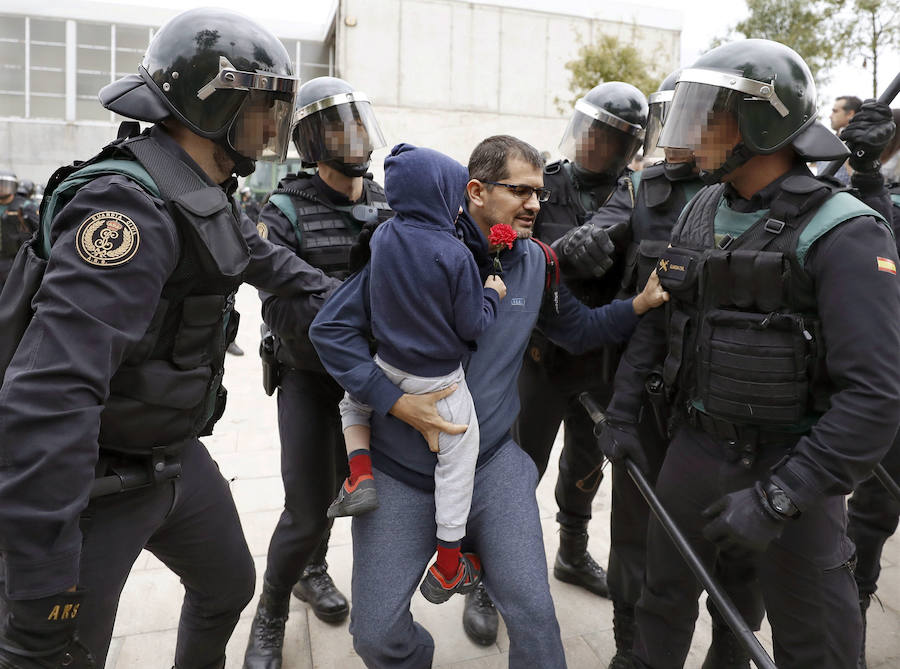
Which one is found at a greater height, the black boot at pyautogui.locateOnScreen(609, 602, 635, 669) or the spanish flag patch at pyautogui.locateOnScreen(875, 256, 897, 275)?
the spanish flag patch at pyautogui.locateOnScreen(875, 256, 897, 275)

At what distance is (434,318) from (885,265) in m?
1.18

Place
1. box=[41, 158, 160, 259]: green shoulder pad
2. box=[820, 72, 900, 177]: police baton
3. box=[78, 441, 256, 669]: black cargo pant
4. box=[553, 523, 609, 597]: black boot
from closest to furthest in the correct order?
box=[41, 158, 160, 259]: green shoulder pad < box=[78, 441, 256, 669]: black cargo pant < box=[820, 72, 900, 177]: police baton < box=[553, 523, 609, 597]: black boot

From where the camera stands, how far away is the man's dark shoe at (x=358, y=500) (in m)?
1.92

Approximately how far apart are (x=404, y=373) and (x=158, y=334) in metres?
0.67

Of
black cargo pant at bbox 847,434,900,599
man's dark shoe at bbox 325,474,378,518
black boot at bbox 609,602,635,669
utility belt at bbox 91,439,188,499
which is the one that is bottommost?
black boot at bbox 609,602,635,669

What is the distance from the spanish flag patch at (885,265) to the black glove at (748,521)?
64 centimetres

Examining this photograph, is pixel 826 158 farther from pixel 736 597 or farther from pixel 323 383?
Answer: pixel 323 383

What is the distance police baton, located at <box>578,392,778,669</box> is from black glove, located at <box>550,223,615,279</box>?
707mm

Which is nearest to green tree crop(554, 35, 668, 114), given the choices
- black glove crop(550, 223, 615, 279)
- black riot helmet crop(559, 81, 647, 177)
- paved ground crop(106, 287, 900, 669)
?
black riot helmet crop(559, 81, 647, 177)

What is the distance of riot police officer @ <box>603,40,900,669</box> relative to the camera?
174cm

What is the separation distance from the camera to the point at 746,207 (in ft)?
6.84

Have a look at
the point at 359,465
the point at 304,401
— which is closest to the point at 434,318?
the point at 359,465

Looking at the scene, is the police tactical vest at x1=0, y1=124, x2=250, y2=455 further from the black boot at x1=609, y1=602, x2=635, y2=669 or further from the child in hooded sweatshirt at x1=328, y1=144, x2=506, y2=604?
the black boot at x1=609, y1=602, x2=635, y2=669

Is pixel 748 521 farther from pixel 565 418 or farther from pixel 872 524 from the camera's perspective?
pixel 872 524
